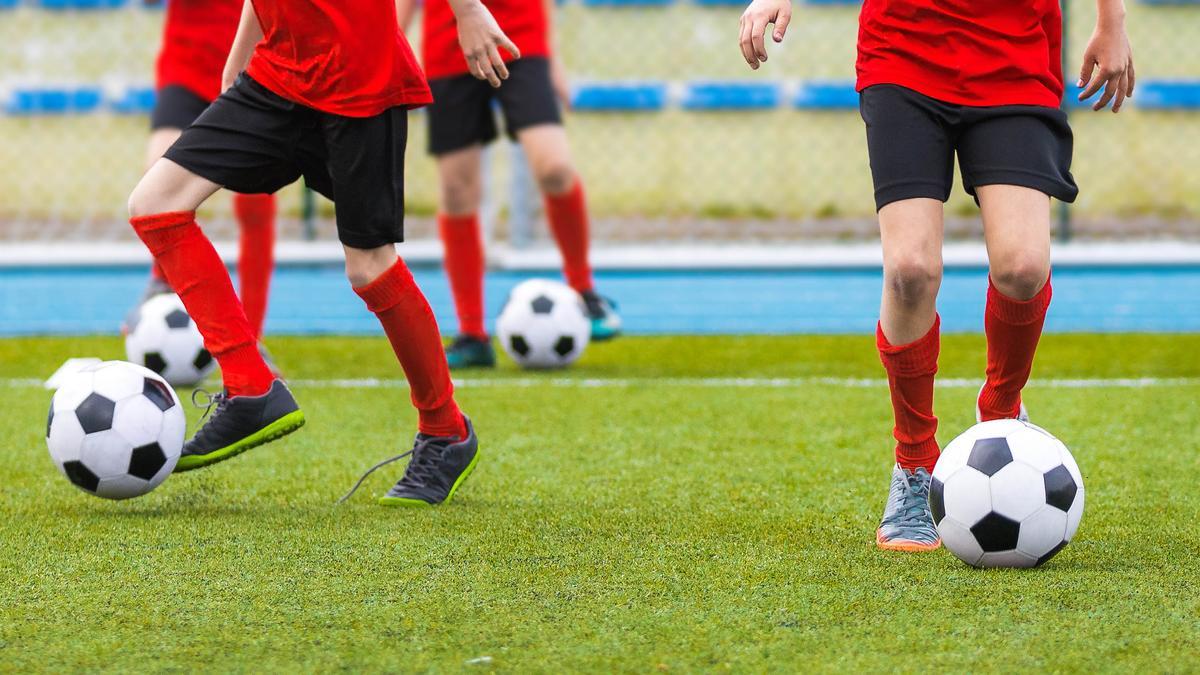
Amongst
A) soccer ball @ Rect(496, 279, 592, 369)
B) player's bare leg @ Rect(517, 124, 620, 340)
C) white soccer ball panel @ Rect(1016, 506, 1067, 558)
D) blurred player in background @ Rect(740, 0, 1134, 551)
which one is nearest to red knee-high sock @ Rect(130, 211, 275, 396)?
blurred player in background @ Rect(740, 0, 1134, 551)

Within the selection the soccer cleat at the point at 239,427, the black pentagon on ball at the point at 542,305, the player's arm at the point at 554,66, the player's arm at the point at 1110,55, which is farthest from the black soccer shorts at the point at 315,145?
the player's arm at the point at 554,66

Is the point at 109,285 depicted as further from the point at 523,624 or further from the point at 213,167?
the point at 523,624

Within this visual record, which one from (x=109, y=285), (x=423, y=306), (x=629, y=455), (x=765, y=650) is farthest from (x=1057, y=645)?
(x=109, y=285)

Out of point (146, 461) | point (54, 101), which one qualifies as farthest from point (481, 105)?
point (54, 101)

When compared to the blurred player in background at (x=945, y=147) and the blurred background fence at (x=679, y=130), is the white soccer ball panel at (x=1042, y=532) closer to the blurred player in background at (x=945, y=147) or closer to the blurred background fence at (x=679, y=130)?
the blurred player in background at (x=945, y=147)

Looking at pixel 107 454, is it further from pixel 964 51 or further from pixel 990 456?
pixel 964 51

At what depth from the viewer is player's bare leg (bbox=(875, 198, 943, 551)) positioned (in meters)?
3.00

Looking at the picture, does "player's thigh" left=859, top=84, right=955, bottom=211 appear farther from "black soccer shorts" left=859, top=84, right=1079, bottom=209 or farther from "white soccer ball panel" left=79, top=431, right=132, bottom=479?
"white soccer ball panel" left=79, top=431, right=132, bottom=479

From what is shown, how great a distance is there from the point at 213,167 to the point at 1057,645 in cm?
194

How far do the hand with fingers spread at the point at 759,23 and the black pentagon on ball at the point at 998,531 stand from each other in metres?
0.89

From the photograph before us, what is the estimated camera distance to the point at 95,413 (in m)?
3.39

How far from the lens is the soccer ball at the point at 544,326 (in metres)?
5.75

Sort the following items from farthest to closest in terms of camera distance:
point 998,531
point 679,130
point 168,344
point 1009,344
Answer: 1. point 679,130
2. point 168,344
3. point 1009,344
4. point 998,531

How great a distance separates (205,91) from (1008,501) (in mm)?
3831
